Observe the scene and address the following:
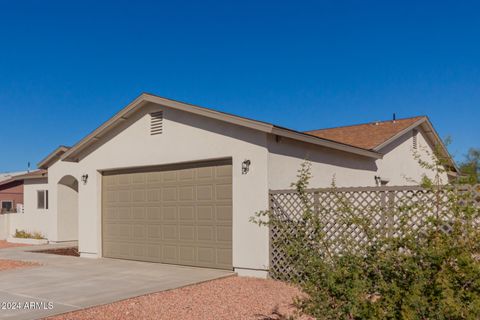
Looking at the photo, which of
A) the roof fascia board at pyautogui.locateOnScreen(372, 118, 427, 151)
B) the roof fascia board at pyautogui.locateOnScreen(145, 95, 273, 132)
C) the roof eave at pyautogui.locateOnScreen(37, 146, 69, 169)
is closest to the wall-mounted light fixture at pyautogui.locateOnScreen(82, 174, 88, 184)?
the roof fascia board at pyautogui.locateOnScreen(145, 95, 273, 132)

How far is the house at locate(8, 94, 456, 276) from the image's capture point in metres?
9.30

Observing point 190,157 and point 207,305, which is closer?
point 207,305

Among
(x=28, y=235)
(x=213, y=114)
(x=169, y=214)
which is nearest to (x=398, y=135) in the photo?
(x=213, y=114)

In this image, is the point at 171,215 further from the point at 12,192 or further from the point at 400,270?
the point at 12,192

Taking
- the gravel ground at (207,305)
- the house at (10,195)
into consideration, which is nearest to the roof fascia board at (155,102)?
the gravel ground at (207,305)

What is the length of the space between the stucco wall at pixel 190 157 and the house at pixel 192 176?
0.02 metres

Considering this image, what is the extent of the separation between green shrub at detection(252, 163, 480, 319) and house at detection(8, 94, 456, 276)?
190 inches

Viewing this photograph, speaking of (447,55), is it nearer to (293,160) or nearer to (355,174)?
(355,174)

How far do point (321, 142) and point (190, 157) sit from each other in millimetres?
3278

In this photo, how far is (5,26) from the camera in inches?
662

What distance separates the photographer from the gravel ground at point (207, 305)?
6098 mm

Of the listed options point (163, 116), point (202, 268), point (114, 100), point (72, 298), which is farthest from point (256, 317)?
point (114, 100)

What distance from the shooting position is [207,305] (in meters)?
6.70

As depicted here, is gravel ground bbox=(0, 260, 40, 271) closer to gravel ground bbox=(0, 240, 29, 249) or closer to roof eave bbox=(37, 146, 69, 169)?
gravel ground bbox=(0, 240, 29, 249)
